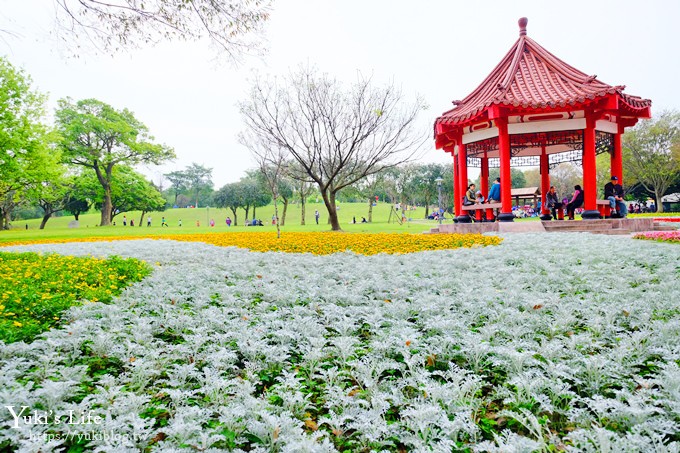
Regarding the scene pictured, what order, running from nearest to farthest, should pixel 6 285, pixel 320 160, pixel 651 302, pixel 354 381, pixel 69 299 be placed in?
pixel 354 381 < pixel 651 302 < pixel 69 299 < pixel 6 285 < pixel 320 160

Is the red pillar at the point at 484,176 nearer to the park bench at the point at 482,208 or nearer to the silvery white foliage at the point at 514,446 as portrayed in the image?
the park bench at the point at 482,208

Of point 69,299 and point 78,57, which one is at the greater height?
point 78,57

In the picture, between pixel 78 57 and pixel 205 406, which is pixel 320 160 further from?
pixel 205 406

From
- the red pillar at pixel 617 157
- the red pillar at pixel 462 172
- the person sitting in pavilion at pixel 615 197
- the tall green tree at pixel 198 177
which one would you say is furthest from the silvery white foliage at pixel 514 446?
the tall green tree at pixel 198 177

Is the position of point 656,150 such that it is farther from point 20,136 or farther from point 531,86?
point 20,136

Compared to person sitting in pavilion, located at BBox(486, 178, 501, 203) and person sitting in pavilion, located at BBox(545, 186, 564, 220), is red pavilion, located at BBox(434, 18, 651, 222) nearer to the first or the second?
person sitting in pavilion, located at BBox(486, 178, 501, 203)

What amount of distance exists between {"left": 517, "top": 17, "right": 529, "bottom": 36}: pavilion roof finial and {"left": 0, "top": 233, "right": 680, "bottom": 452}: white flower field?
13778 mm

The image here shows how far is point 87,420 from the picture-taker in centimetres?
214

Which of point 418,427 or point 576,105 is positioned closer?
point 418,427

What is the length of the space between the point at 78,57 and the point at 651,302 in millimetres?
9452

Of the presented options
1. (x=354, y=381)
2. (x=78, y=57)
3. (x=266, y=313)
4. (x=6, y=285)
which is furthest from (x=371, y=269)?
(x=78, y=57)

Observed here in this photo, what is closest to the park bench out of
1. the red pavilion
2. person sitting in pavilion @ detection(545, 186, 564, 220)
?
the red pavilion

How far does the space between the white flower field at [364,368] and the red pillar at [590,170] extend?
7870 mm

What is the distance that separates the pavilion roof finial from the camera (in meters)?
15.4
